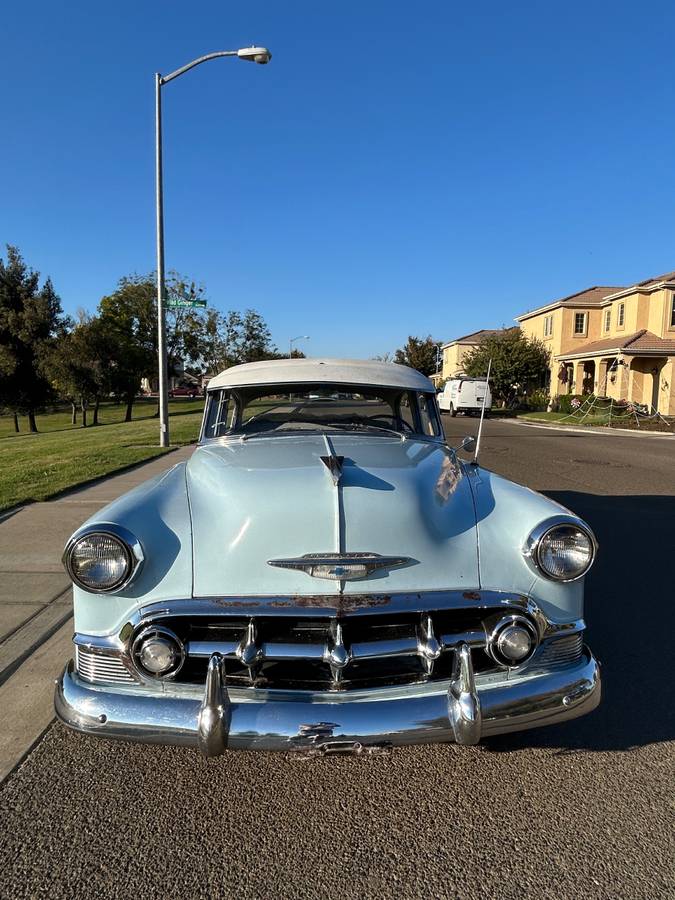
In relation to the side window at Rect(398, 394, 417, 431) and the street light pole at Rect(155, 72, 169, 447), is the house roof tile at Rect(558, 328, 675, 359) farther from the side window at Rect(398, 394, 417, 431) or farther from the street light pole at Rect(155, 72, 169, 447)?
the side window at Rect(398, 394, 417, 431)

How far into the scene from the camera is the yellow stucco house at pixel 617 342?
28328 millimetres

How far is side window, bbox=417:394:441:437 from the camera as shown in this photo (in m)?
3.86

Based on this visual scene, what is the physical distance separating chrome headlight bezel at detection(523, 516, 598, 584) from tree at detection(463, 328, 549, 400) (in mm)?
34849

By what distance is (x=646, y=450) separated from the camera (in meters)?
14.6

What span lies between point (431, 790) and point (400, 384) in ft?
7.83

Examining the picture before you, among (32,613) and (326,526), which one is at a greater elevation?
(326,526)

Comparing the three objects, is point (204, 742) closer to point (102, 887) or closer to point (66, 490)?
point (102, 887)

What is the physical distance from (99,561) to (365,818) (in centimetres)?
133

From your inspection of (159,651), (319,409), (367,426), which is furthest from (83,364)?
(159,651)

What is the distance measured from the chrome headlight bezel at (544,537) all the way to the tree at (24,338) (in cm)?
2967

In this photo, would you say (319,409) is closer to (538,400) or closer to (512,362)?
(512,362)

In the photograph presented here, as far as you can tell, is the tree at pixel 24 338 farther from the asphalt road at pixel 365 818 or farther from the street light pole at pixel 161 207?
the asphalt road at pixel 365 818

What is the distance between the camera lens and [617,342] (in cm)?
3017

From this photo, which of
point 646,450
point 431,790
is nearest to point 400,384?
point 431,790
